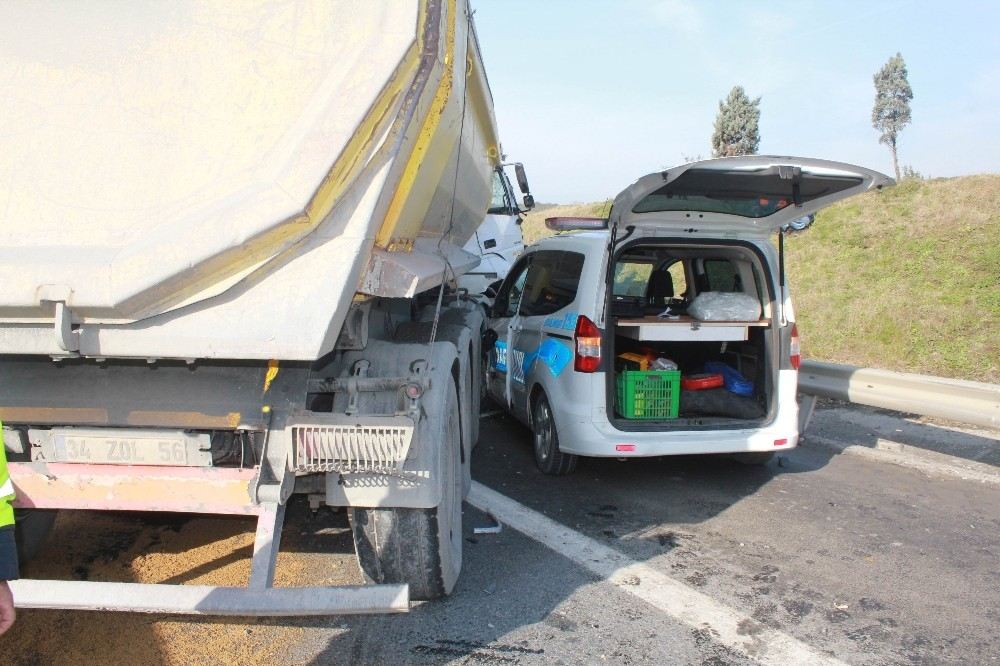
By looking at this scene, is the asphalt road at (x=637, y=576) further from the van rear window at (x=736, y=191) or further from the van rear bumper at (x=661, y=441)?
the van rear window at (x=736, y=191)

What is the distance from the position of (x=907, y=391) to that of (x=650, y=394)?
6.49ft

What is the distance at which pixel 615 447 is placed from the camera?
501 cm

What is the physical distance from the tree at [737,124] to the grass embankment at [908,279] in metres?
22.5

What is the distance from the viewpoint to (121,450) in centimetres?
302

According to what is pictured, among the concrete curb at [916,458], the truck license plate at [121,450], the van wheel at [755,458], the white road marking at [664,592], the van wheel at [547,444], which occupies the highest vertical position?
the truck license plate at [121,450]

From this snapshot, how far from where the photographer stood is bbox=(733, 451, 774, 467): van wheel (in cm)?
577

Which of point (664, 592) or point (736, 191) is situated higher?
point (736, 191)

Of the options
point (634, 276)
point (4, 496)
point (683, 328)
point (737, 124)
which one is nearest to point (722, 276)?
point (683, 328)

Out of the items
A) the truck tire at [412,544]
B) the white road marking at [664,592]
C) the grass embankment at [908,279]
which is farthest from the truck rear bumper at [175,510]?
the grass embankment at [908,279]

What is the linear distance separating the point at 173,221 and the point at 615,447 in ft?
10.8

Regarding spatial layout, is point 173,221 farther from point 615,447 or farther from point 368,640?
point 615,447

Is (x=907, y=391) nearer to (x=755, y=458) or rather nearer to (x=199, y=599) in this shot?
(x=755, y=458)

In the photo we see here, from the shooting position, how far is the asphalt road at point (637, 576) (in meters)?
3.24

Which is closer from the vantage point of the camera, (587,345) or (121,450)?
(121,450)
